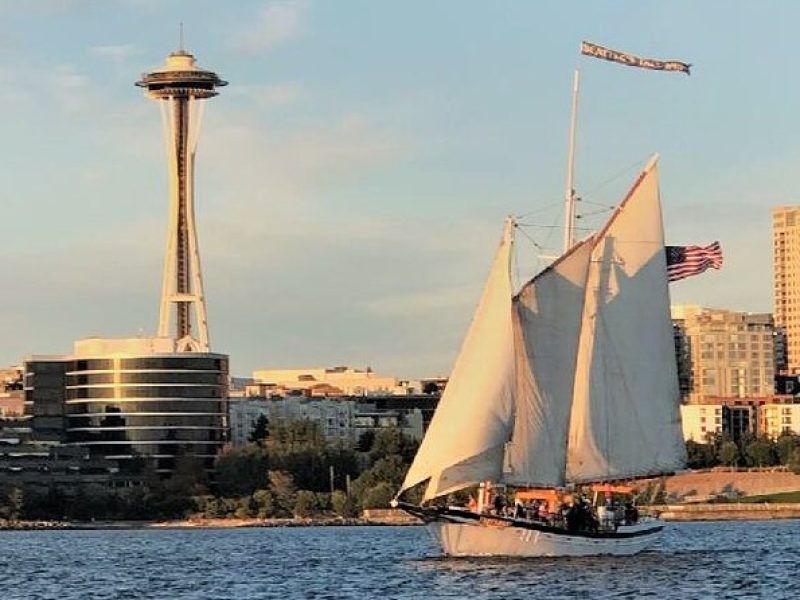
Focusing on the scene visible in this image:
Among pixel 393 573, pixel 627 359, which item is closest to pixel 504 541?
pixel 393 573

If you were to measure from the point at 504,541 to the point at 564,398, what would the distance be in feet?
27.3

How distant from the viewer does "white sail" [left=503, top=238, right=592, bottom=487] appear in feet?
367

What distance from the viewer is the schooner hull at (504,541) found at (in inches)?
4370

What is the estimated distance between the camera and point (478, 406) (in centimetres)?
10781

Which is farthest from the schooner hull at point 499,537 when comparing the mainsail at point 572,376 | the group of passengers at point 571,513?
the mainsail at point 572,376

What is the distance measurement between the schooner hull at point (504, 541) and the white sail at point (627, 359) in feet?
14.1

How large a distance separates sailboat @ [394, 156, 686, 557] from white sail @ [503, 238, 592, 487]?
0.26 feet

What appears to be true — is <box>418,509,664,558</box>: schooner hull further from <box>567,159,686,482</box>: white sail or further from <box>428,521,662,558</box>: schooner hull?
<box>567,159,686,482</box>: white sail

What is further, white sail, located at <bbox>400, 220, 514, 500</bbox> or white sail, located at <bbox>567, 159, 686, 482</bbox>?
white sail, located at <bbox>567, 159, 686, 482</bbox>

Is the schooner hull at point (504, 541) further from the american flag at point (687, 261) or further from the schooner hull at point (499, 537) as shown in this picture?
the american flag at point (687, 261)

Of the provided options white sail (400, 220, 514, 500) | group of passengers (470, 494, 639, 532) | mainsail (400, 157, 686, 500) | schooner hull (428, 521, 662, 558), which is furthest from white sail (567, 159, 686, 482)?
white sail (400, 220, 514, 500)

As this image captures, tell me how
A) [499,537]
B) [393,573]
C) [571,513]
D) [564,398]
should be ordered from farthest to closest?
[564,398] < [393,573] < [571,513] < [499,537]

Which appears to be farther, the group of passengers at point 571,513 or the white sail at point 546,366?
the white sail at point 546,366

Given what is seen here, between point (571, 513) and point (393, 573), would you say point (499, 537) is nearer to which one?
point (571, 513)
